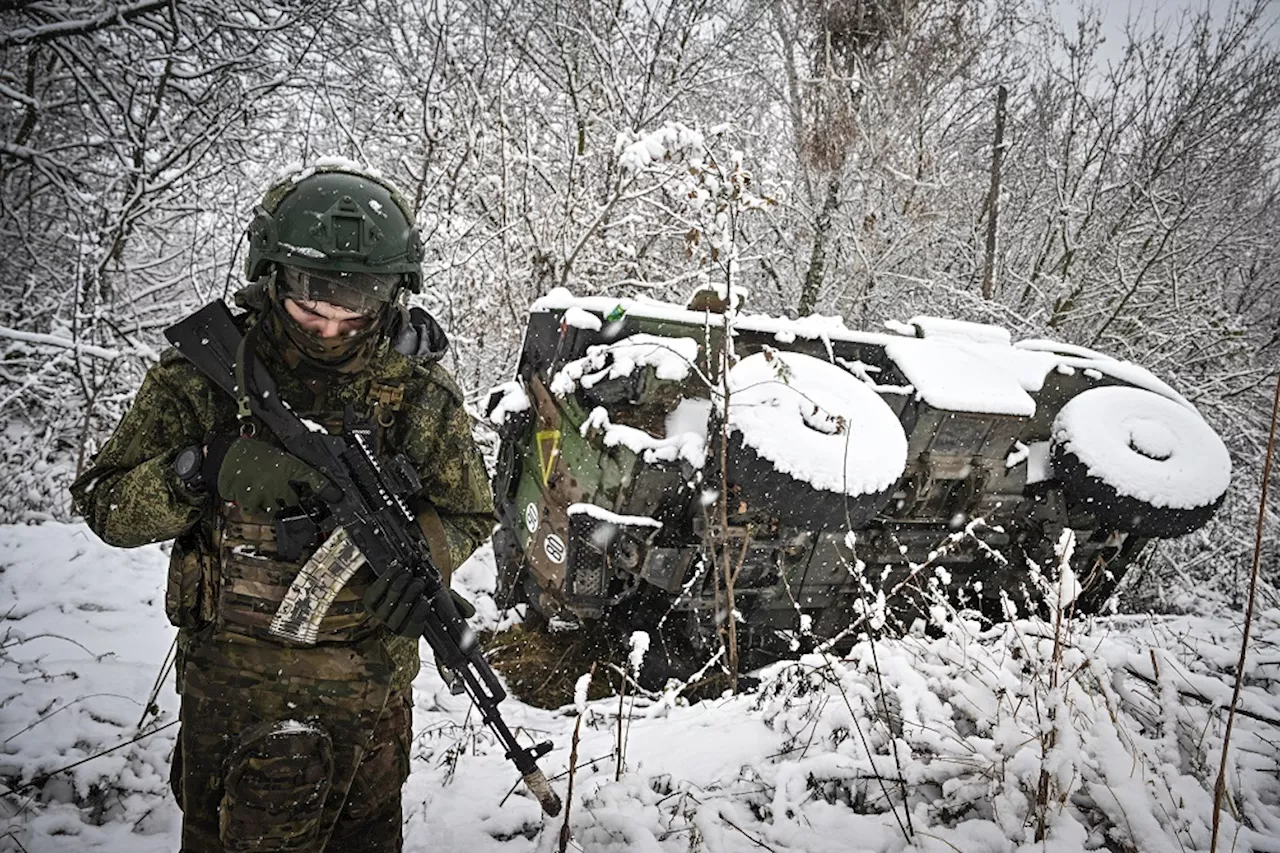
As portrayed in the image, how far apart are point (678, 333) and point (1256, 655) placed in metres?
3.02

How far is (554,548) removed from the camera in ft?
13.5

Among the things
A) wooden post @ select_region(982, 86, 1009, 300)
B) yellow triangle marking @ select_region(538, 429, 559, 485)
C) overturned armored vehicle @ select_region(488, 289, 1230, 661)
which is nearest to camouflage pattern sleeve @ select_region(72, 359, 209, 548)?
overturned armored vehicle @ select_region(488, 289, 1230, 661)

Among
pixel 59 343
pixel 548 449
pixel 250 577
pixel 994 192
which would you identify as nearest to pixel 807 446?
pixel 548 449

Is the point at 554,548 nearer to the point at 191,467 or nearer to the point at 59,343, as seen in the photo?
the point at 191,467

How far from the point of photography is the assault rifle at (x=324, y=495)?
1.75 m

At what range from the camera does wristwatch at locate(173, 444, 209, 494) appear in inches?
66.0

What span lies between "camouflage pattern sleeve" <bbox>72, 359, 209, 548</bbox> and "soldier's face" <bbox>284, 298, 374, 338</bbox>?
30 cm

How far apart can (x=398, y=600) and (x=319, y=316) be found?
2.53 ft

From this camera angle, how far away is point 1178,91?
27.6 ft

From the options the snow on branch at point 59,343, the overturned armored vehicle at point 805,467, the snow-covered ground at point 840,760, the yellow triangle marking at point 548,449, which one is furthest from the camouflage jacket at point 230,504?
the snow on branch at point 59,343

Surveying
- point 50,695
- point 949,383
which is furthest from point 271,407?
point 949,383

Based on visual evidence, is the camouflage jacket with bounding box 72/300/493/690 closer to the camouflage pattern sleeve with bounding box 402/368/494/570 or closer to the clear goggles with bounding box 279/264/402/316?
the camouflage pattern sleeve with bounding box 402/368/494/570

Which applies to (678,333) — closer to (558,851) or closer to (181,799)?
(558,851)

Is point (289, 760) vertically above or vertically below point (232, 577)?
below
